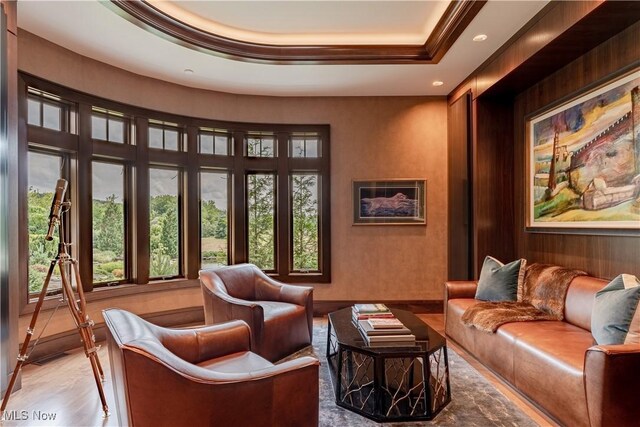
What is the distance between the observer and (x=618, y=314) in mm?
2078

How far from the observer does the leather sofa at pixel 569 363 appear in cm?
175

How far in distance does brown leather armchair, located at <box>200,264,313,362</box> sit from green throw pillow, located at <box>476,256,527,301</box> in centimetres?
172

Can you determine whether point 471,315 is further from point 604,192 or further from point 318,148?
point 318,148

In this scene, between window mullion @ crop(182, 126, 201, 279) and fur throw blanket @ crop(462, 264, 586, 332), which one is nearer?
fur throw blanket @ crop(462, 264, 586, 332)

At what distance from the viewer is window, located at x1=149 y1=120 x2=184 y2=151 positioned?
4.35 meters

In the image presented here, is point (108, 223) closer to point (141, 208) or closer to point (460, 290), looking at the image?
point (141, 208)

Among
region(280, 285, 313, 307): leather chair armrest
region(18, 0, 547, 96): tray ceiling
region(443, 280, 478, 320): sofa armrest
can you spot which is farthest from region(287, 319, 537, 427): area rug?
region(18, 0, 547, 96): tray ceiling

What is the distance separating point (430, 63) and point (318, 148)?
1806 millimetres

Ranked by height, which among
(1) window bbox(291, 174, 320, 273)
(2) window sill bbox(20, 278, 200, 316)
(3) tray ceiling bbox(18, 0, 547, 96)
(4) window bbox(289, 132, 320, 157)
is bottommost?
(2) window sill bbox(20, 278, 200, 316)

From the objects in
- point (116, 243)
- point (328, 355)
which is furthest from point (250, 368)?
point (116, 243)

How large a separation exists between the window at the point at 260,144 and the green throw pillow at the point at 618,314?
12.7ft

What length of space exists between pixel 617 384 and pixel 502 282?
1662 mm

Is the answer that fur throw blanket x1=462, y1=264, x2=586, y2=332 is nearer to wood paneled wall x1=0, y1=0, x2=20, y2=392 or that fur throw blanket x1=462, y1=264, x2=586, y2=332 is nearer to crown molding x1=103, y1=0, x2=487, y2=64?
crown molding x1=103, y1=0, x2=487, y2=64

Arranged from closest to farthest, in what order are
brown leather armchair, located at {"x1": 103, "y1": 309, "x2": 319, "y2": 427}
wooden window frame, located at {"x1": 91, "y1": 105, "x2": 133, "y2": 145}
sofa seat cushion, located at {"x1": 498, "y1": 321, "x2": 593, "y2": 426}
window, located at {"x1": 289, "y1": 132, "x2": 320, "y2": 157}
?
brown leather armchair, located at {"x1": 103, "y1": 309, "x2": 319, "y2": 427} → sofa seat cushion, located at {"x1": 498, "y1": 321, "x2": 593, "y2": 426} → wooden window frame, located at {"x1": 91, "y1": 105, "x2": 133, "y2": 145} → window, located at {"x1": 289, "y1": 132, "x2": 320, "y2": 157}
